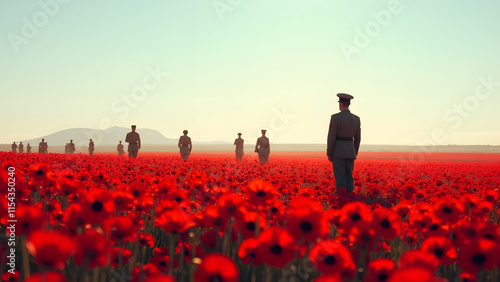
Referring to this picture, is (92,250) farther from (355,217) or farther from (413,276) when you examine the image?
(355,217)

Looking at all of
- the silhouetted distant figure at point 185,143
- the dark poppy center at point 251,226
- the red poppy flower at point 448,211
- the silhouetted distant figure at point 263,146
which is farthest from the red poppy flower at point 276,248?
the silhouetted distant figure at point 263,146

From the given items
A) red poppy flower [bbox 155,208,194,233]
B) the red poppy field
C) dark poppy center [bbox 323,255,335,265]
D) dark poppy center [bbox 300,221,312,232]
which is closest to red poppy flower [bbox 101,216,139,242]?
the red poppy field

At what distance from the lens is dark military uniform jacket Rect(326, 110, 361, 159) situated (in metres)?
8.88

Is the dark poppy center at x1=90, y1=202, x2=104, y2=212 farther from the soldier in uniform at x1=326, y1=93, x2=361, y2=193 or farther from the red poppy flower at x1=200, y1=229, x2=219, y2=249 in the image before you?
the soldier in uniform at x1=326, y1=93, x2=361, y2=193

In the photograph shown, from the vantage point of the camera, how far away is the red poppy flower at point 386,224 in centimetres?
228

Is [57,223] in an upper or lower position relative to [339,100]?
lower

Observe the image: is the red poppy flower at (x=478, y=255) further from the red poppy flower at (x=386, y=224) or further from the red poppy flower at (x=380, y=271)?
the red poppy flower at (x=380, y=271)

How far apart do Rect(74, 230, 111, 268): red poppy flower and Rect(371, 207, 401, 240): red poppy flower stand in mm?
1527

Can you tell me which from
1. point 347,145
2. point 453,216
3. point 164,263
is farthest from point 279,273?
point 347,145

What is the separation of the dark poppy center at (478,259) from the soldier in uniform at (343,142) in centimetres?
687

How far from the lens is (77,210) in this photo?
2.26 meters

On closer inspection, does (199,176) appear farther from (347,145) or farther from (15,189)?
(347,145)

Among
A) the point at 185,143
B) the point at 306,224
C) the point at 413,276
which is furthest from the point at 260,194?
the point at 185,143

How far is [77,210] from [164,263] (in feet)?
2.08
